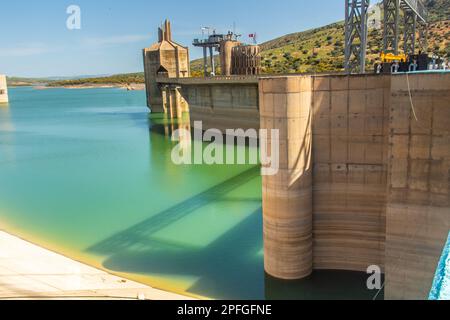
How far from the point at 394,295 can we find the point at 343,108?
21.5 feet

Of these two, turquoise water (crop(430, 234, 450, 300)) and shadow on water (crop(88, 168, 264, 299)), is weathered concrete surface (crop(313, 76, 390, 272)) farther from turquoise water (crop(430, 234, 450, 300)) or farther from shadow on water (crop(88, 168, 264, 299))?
turquoise water (crop(430, 234, 450, 300))

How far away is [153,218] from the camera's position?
22844 mm

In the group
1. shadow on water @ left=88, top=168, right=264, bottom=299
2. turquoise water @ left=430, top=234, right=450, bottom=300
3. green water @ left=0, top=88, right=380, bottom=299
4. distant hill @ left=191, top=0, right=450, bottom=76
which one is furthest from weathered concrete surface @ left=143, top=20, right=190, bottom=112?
turquoise water @ left=430, top=234, right=450, bottom=300

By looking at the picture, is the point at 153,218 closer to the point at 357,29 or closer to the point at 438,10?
the point at 357,29

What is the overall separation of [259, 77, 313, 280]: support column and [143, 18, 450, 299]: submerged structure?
0.04 m

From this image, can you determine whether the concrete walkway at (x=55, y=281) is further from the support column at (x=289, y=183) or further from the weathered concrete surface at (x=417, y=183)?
the weathered concrete surface at (x=417, y=183)

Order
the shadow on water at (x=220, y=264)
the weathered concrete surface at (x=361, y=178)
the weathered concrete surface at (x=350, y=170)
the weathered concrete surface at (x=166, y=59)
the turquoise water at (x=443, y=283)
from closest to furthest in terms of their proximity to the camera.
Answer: the turquoise water at (x=443, y=283), the weathered concrete surface at (x=361, y=178), the weathered concrete surface at (x=350, y=170), the shadow on water at (x=220, y=264), the weathered concrete surface at (x=166, y=59)

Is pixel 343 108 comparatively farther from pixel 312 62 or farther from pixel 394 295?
pixel 312 62

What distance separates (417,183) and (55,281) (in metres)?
12.9

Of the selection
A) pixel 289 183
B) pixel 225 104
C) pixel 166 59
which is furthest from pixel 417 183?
pixel 166 59

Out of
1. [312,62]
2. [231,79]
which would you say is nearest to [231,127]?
[231,79]

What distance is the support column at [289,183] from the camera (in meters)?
14.4

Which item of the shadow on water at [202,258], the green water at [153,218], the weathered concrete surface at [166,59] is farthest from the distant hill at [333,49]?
the shadow on water at [202,258]

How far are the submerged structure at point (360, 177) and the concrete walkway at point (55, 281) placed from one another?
5.01 metres
